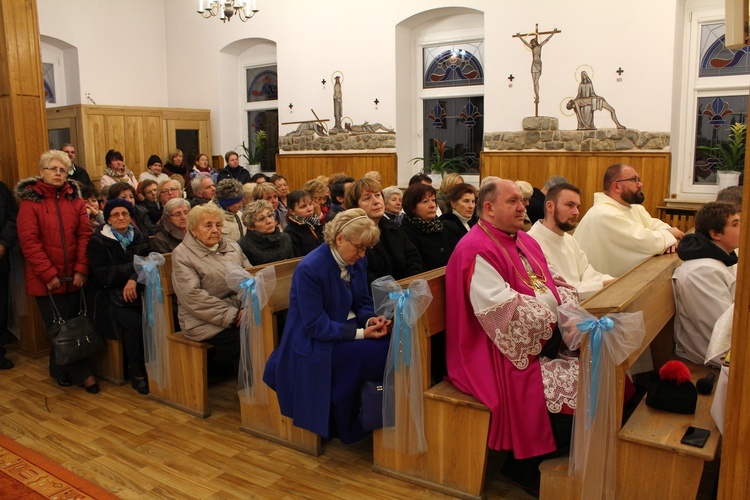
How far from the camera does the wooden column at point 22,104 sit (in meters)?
4.89

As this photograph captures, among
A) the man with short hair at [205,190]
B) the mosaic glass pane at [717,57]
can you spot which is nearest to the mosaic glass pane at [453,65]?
the mosaic glass pane at [717,57]

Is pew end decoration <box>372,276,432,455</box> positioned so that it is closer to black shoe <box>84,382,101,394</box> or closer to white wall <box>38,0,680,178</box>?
black shoe <box>84,382,101,394</box>

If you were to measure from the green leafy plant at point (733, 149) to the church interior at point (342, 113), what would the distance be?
86 millimetres

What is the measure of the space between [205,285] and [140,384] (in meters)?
0.94

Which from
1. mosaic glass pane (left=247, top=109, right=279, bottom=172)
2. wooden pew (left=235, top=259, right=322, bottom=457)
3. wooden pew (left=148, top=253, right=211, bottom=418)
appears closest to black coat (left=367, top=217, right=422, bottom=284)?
wooden pew (left=235, top=259, right=322, bottom=457)

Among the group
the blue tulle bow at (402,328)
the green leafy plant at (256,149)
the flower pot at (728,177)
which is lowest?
the blue tulle bow at (402,328)

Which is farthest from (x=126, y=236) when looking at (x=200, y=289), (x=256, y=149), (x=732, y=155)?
(x=256, y=149)

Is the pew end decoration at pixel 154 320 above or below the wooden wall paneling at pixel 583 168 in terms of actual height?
below

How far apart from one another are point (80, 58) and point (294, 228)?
799 centimetres

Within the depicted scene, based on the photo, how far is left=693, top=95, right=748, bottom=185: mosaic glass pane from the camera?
7.53 meters

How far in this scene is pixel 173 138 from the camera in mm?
11344

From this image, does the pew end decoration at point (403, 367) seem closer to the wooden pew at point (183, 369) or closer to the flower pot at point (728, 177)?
the wooden pew at point (183, 369)

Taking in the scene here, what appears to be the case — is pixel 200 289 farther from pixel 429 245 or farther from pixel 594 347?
pixel 594 347

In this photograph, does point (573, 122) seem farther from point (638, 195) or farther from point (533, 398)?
point (533, 398)
